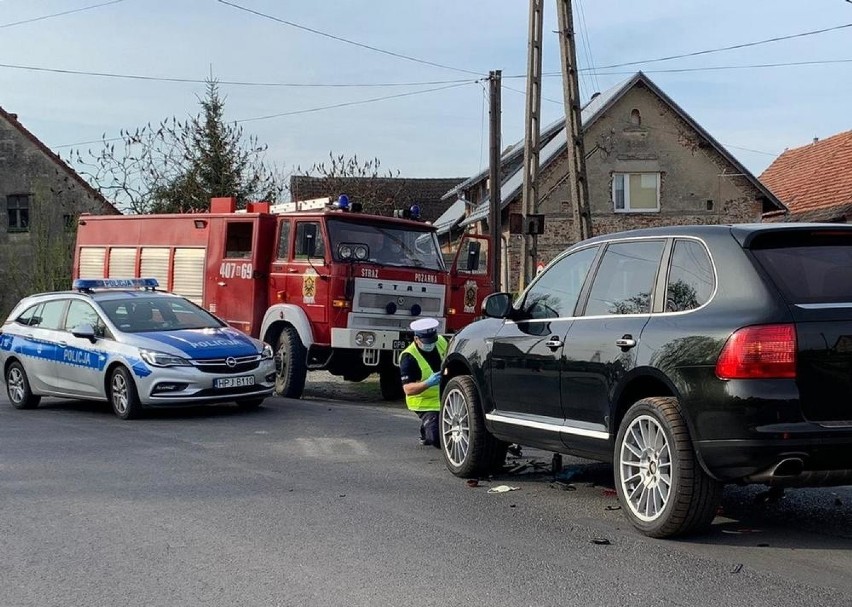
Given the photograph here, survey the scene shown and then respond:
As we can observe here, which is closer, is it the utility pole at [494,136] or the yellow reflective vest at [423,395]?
the yellow reflective vest at [423,395]

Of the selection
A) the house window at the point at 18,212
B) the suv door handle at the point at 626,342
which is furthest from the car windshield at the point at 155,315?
the house window at the point at 18,212

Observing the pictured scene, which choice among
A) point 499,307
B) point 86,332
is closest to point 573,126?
point 86,332

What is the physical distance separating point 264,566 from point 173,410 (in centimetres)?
835

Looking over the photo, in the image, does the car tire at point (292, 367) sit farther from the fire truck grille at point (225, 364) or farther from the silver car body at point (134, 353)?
the fire truck grille at point (225, 364)

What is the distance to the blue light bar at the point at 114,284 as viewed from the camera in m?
14.4

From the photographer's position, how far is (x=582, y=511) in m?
7.21

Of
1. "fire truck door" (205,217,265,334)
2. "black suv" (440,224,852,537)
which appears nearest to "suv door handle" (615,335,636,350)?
"black suv" (440,224,852,537)

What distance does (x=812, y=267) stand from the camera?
5.93 meters

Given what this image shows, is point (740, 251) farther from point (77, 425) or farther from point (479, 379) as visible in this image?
point (77, 425)

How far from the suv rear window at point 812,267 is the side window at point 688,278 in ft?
1.03

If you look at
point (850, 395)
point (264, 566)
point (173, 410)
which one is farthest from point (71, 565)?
point (173, 410)

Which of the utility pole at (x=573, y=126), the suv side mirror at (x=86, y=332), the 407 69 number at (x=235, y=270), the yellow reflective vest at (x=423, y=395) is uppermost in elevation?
the utility pole at (x=573, y=126)

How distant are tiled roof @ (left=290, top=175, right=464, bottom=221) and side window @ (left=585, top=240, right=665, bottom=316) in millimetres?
26582

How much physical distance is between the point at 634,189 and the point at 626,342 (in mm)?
32114
